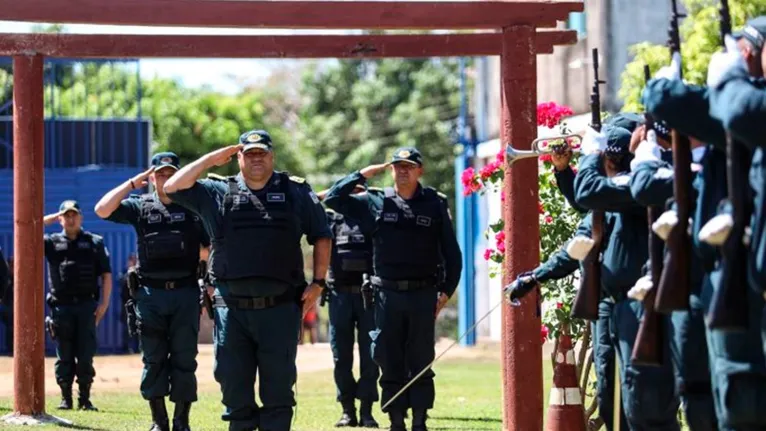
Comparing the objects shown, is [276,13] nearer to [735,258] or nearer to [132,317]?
[132,317]

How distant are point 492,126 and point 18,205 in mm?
24480

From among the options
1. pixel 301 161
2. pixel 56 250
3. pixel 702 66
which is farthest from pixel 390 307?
pixel 301 161

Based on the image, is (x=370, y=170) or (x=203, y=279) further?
(x=370, y=170)

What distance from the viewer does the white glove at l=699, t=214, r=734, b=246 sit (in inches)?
269

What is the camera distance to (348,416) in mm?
15172

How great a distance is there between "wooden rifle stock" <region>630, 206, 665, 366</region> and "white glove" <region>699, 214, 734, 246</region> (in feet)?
4.33

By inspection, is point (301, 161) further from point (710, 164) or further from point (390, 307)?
point (710, 164)

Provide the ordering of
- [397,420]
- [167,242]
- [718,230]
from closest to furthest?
[718,230]
[397,420]
[167,242]

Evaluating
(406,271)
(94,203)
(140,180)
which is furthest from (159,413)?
(94,203)

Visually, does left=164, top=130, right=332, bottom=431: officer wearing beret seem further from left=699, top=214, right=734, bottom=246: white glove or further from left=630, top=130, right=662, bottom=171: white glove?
left=699, top=214, right=734, bottom=246: white glove

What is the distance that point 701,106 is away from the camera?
279 inches

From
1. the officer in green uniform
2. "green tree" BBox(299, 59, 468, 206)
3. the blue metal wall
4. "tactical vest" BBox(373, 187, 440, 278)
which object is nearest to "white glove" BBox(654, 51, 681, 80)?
the officer in green uniform

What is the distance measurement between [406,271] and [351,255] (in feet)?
8.84

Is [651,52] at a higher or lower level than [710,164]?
higher
